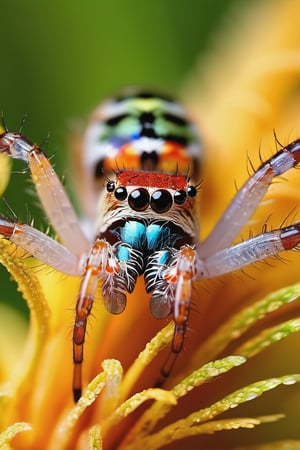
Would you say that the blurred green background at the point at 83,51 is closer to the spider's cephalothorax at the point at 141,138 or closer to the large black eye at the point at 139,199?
the spider's cephalothorax at the point at 141,138

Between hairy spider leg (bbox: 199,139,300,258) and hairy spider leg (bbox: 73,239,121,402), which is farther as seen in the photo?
hairy spider leg (bbox: 199,139,300,258)

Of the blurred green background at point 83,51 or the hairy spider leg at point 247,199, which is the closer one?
the hairy spider leg at point 247,199

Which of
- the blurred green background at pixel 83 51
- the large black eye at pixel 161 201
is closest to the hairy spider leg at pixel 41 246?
the large black eye at pixel 161 201

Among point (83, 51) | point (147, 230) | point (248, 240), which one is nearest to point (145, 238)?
point (147, 230)

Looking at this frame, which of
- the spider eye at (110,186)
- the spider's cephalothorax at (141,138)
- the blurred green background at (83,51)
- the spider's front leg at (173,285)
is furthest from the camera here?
the blurred green background at (83,51)

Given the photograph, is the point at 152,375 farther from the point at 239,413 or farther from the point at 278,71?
the point at 278,71

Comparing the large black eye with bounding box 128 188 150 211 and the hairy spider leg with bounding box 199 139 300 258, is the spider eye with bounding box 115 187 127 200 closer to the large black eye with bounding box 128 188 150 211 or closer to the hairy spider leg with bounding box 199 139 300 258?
the large black eye with bounding box 128 188 150 211

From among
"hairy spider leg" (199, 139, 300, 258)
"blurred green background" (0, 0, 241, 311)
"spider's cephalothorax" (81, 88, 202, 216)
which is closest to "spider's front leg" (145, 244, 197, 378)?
"hairy spider leg" (199, 139, 300, 258)

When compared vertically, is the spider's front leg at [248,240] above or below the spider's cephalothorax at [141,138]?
below
